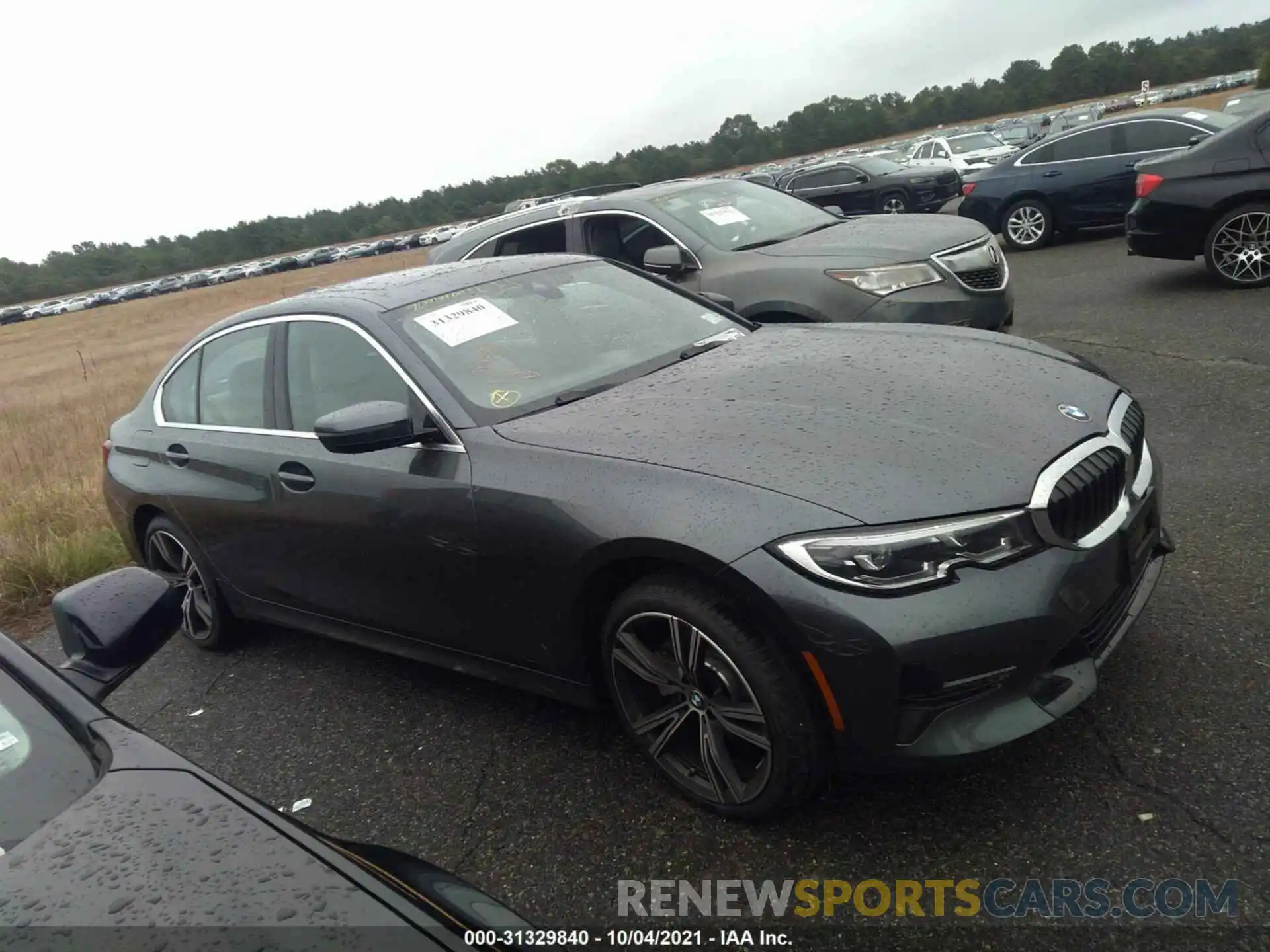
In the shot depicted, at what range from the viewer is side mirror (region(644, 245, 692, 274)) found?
6545mm

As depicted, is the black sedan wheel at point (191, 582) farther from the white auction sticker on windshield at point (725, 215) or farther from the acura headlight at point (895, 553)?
the white auction sticker on windshield at point (725, 215)

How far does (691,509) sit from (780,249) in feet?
14.3

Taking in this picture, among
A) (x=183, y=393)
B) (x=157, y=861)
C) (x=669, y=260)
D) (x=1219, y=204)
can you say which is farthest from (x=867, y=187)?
(x=157, y=861)

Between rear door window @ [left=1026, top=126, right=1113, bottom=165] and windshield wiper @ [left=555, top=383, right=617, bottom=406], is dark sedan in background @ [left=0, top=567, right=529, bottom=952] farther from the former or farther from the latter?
rear door window @ [left=1026, top=126, right=1113, bottom=165]

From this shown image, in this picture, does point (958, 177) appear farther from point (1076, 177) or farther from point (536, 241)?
point (536, 241)

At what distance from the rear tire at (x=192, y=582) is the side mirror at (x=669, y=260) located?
3.54 metres

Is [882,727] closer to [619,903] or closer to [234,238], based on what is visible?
[619,903]

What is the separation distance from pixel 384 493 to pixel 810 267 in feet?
12.2

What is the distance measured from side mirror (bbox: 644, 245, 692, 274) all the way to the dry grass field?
13.1ft

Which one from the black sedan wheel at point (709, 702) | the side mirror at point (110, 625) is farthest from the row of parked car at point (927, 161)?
the side mirror at point (110, 625)

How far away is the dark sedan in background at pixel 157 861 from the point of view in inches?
54.5

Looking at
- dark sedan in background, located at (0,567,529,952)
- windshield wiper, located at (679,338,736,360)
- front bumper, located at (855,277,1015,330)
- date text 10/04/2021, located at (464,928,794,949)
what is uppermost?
windshield wiper, located at (679,338,736,360)

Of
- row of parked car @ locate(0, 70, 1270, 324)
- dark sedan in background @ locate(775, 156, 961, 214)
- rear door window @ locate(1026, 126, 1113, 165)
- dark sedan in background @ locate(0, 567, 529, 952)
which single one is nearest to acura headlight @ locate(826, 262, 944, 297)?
row of parked car @ locate(0, 70, 1270, 324)

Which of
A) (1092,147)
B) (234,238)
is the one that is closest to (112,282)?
(234,238)
